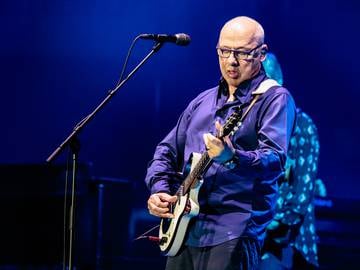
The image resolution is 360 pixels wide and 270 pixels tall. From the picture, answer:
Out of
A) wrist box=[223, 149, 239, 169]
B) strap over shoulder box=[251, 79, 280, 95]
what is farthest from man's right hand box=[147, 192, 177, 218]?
strap over shoulder box=[251, 79, 280, 95]

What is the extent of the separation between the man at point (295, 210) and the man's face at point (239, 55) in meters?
1.36

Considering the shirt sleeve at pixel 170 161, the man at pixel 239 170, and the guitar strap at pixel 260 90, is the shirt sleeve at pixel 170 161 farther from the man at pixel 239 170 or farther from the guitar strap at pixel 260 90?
the guitar strap at pixel 260 90

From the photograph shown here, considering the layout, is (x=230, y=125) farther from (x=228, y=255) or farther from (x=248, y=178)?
(x=228, y=255)

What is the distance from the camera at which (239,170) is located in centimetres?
310

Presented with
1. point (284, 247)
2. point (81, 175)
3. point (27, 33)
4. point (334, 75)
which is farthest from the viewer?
point (27, 33)

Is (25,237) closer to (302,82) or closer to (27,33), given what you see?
(27,33)

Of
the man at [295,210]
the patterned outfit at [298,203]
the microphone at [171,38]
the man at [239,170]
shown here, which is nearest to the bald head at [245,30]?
the man at [239,170]

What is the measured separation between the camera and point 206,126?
137 inches

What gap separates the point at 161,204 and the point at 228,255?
Result: 0.42 metres

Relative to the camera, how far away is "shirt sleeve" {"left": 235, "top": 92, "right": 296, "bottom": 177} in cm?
300

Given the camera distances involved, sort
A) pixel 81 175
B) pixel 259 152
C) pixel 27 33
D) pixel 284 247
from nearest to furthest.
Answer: pixel 259 152, pixel 284 247, pixel 81 175, pixel 27 33

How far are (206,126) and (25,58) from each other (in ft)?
14.2

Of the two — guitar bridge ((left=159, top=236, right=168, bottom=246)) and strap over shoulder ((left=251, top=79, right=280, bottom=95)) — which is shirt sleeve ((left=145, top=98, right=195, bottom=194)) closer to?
guitar bridge ((left=159, top=236, right=168, bottom=246))

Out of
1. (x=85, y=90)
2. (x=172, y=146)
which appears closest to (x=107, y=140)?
(x=85, y=90)
